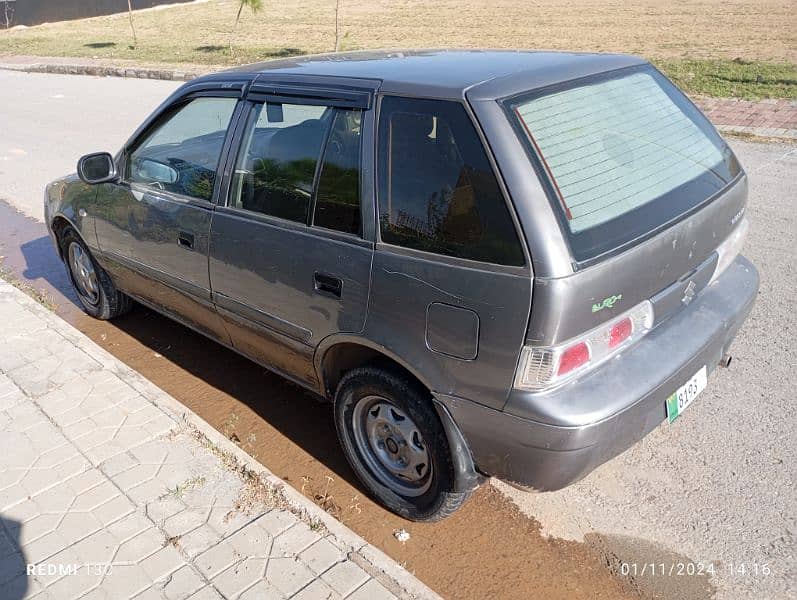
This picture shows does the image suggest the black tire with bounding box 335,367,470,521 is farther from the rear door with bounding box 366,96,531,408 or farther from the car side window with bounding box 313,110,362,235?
the car side window with bounding box 313,110,362,235

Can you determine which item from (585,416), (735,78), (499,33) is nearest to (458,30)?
(499,33)

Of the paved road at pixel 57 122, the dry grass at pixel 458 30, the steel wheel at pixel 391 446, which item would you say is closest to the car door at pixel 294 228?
the steel wheel at pixel 391 446

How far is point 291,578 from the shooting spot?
2617mm

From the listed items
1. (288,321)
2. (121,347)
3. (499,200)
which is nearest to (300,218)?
(288,321)

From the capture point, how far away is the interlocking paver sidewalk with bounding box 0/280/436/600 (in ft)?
8.59

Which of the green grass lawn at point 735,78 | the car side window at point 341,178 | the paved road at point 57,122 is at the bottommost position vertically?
the paved road at point 57,122

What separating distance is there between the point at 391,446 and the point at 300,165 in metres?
1.36

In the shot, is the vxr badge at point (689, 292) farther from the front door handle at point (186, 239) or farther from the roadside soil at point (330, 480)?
the front door handle at point (186, 239)

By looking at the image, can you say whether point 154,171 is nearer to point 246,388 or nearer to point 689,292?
point 246,388

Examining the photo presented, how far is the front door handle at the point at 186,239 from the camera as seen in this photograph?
12.0 ft

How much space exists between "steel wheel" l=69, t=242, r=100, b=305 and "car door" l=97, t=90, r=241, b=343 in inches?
25.0

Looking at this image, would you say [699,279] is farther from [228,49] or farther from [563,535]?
[228,49]

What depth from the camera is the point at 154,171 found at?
13.1 ft

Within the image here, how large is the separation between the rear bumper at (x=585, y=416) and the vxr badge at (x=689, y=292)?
0.08 metres
